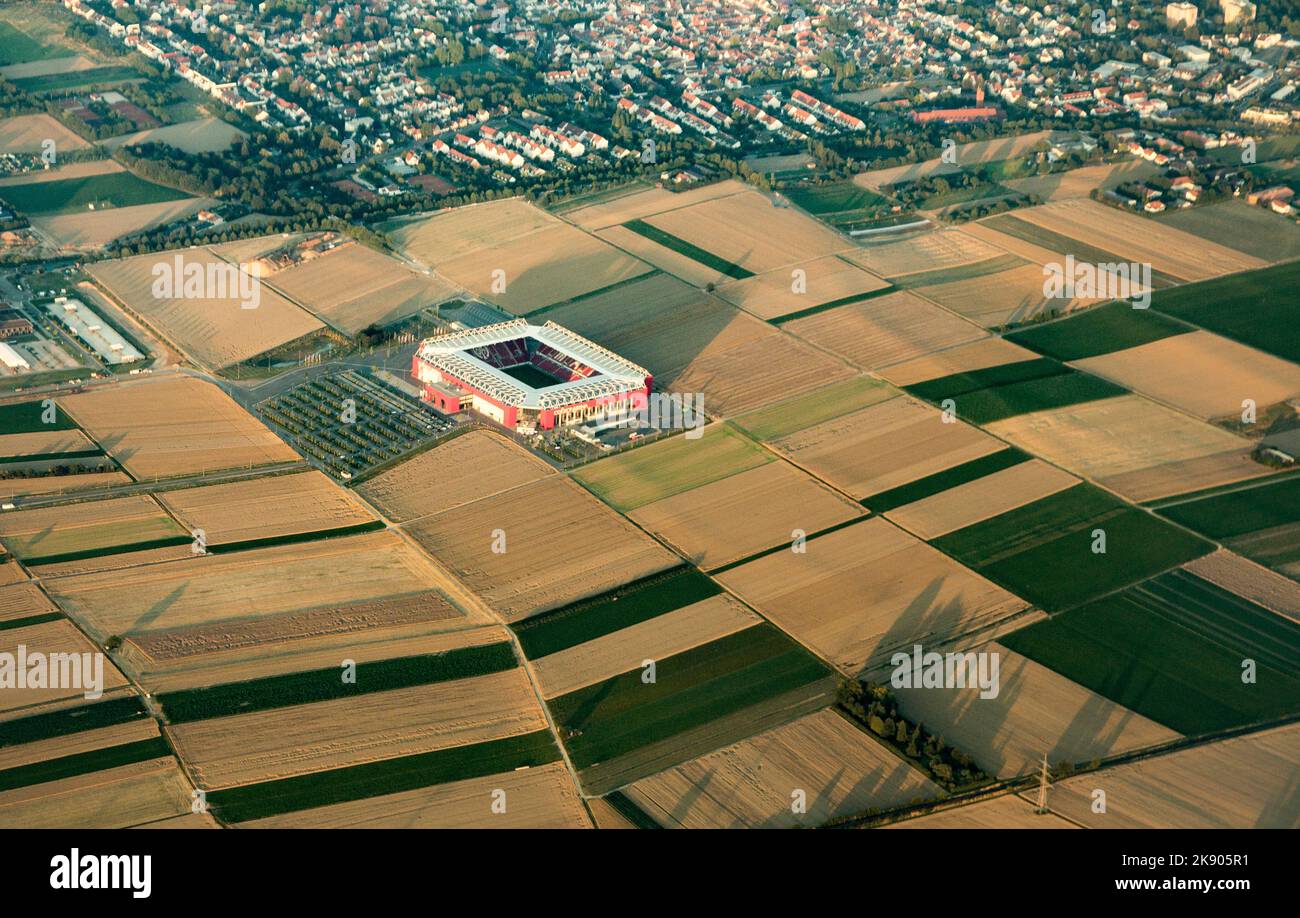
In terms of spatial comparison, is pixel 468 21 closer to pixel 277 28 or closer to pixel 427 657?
pixel 277 28

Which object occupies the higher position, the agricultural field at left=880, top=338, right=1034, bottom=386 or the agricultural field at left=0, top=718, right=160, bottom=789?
the agricultural field at left=880, top=338, right=1034, bottom=386

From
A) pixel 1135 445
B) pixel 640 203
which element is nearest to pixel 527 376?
pixel 640 203

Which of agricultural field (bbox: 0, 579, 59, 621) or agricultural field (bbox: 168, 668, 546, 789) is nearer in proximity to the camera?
agricultural field (bbox: 168, 668, 546, 789)

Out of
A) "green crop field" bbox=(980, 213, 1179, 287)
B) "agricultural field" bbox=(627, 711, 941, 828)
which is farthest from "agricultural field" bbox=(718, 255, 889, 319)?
"agricultural field" bbox=(627, 711, 941, 828)

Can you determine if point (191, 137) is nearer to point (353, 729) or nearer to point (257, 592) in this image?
point (257, 592)

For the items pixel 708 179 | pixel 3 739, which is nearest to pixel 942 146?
pixel 708 179


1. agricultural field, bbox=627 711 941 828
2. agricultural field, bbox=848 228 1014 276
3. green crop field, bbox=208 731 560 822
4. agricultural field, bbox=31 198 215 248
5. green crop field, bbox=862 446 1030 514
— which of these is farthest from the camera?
agricultural field, bbox=31 198 215 248

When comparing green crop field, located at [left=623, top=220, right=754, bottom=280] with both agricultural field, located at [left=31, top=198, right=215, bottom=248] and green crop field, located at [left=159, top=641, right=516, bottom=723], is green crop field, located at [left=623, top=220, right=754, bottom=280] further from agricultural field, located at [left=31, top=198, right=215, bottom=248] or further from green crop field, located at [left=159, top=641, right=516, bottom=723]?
green crop field, located at [left=159, top=641, right=516, bottom=723]

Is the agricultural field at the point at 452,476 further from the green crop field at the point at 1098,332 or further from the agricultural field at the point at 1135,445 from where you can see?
the green crop field at the point at 1098,332
